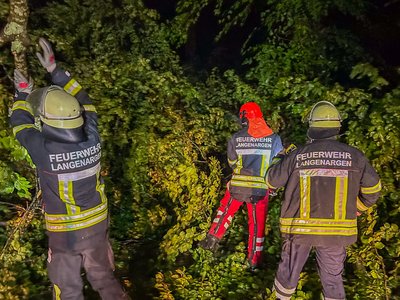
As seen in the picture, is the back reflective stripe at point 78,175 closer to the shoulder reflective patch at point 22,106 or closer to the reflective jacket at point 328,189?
the shoulder reflective patch at point 22,106

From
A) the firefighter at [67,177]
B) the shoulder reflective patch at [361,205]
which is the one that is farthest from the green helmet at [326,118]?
the firefighter at [67,177]

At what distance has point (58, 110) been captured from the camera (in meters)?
2.83

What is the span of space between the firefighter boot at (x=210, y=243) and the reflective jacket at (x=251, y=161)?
1.68 feet

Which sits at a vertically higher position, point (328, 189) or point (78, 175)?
point (78, 175)

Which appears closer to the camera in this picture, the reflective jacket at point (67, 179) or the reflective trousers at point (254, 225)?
the reflective jacket at point (67, 179)

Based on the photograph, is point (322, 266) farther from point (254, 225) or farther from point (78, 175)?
point (78, 175)

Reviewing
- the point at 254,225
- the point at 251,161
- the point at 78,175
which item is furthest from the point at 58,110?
the point at 254,225

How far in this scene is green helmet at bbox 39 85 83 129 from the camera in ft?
9.30

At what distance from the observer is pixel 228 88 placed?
6.18m

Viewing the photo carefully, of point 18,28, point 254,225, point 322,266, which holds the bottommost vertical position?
point 254,225

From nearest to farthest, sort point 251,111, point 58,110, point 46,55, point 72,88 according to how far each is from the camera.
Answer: point 58,110, point 46,55, point 72,88, point 251,111

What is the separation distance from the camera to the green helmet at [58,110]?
2.84 m

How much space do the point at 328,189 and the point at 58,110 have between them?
2019 millimetres

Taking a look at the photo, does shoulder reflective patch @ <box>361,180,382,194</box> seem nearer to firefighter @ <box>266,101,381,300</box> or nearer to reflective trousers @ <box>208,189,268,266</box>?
firefighter @ <box>266,101,381,300</box>
